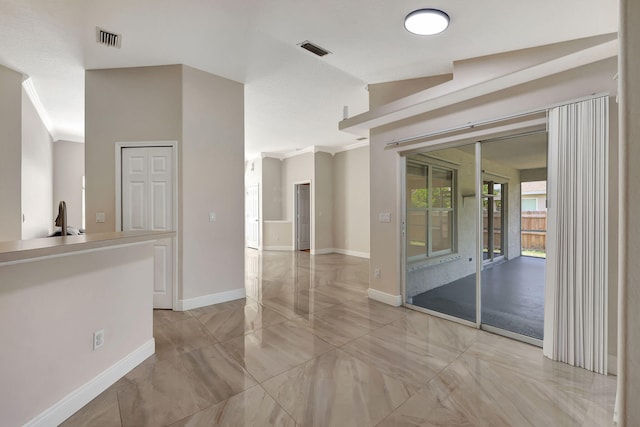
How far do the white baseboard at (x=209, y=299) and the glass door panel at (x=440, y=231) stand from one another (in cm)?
228

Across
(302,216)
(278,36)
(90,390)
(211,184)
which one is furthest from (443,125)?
(302,216)

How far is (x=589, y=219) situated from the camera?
223 centimetres

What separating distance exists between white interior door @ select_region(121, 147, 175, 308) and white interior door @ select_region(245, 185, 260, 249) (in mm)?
5214

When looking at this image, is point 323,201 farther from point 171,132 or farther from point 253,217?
point 171,132

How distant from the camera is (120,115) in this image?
139 inches

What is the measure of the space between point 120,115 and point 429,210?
4.10 metres

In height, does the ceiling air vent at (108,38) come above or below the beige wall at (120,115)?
above

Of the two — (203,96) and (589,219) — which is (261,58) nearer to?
(203,96)

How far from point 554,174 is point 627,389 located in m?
1.94

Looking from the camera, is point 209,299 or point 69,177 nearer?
point 209,299

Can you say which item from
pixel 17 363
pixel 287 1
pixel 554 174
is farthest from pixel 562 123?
pixel 17 363

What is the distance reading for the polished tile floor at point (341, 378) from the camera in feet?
5.74

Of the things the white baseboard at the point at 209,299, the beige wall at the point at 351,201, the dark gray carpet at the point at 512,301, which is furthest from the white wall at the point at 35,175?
the beige wall at the point at 351,201

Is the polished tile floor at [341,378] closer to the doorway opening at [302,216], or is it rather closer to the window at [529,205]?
the window at [529,205]
